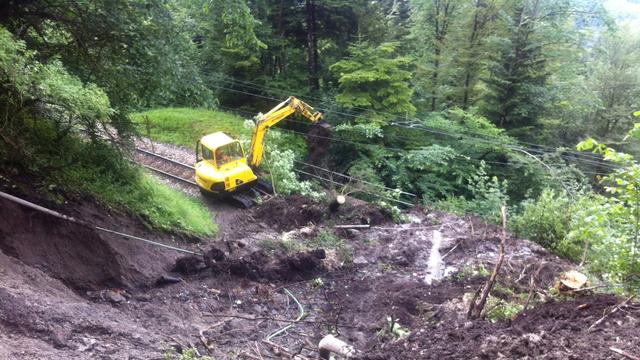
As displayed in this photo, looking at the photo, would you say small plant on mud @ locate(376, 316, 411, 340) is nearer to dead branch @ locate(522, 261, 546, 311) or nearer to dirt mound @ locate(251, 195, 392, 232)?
dead branch @ locate(522, 261, 546, 311)

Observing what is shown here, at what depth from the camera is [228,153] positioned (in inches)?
603

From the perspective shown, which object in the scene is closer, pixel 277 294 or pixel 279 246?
pixel 277 294

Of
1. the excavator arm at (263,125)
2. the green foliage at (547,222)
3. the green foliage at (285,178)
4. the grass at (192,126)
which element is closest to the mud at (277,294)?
the green foliage at (547,222)

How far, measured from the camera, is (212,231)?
13906mm

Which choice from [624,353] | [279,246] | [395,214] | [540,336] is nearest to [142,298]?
[279,246]

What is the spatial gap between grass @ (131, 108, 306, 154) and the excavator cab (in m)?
5.00


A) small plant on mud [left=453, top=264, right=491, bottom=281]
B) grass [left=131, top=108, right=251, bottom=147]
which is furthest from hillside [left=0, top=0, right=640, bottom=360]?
grass [left=131, top=108, right=251, bottom=147]

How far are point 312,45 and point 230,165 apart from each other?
1061cm

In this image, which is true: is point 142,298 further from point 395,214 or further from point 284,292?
point 395,214

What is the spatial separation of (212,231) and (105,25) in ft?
18.9

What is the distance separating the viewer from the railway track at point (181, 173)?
15.9 metres

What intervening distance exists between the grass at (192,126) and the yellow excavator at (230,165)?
403cm

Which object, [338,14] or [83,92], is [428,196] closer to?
[338,14]

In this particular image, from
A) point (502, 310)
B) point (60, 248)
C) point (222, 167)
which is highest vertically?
point (60, 248)
